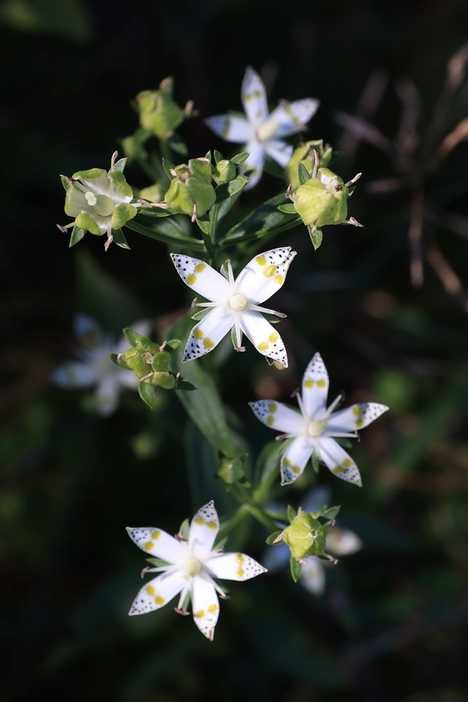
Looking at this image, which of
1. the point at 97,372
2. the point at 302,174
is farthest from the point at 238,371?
the point at 302,174

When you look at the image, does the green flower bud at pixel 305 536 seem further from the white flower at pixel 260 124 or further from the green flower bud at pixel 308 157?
the white flower at pixel 260 124

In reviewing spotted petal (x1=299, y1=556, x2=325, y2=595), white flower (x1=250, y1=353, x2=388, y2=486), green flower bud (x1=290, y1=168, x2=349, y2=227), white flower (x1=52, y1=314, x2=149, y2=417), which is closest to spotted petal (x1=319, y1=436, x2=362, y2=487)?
white flower (x1=250, y1=353, x2=388, y2=486)

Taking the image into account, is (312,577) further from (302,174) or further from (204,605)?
(302,174)

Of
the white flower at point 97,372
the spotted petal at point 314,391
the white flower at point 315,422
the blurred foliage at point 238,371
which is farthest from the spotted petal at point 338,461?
the blurred foliage at point 238,371

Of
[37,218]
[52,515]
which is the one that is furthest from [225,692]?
[37,218]

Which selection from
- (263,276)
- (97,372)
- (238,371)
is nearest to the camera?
(263,276)
